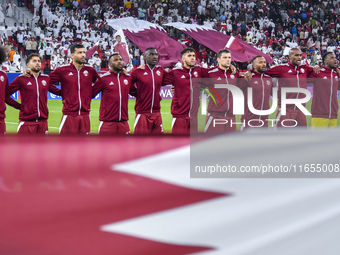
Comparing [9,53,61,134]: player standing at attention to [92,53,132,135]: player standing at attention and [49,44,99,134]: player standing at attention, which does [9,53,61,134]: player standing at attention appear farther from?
[92,53,132,135]: player standing at attention

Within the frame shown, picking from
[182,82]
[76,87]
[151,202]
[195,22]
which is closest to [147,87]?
[182,82]

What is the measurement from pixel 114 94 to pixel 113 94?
1 centimetres

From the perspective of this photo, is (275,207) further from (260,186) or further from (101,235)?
(101,235)

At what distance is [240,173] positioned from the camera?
1.95 m

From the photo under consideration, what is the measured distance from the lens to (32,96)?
243 inches

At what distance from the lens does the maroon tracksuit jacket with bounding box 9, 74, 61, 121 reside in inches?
244

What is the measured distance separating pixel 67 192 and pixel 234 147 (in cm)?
77

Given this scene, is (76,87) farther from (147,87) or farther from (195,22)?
(195,22)

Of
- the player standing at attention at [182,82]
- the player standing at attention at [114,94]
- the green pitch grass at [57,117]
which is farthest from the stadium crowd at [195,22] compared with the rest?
the player standing at attention at [114,94]

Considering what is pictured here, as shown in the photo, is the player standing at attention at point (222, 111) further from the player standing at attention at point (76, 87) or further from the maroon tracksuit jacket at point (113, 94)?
the player standing at attention at point (76, 87)

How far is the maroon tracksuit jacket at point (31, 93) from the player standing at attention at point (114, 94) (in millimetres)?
768

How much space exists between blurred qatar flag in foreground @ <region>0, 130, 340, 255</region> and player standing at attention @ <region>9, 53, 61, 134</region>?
4446 millimetres

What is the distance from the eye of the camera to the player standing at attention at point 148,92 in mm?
6570

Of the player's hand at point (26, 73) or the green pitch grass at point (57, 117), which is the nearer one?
the player's hand at point (26, 73)
